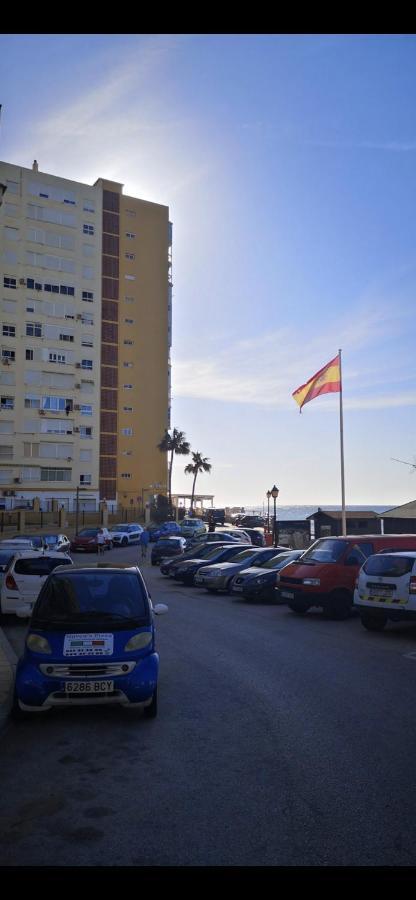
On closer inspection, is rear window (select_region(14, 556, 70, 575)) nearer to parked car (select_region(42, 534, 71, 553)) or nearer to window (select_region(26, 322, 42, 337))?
parked car (select_region(42, 534, 71, 553))

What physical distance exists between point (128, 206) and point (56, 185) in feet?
34.9

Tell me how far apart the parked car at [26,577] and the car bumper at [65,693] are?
7.41m

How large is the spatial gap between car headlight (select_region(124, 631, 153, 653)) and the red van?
859 centimetres

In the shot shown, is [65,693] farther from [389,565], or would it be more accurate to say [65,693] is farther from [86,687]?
[389,565]

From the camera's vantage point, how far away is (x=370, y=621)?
45.0ft

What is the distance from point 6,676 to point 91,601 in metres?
2.38

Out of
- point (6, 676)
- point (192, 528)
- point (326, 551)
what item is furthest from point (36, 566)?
point (192, 528)

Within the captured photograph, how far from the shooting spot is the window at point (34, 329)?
220 feet

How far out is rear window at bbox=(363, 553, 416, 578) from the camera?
42.1 feet

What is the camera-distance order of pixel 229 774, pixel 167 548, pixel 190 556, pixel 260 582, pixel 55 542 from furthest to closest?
1. pixel 55 542
2. pixel 167 548
3. pixel 190 556
4. pixel 260 582
5. pixel 229 774

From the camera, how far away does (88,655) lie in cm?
698

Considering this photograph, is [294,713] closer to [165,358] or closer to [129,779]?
[129,779]
